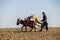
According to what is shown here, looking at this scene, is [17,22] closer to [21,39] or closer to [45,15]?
[45,15]

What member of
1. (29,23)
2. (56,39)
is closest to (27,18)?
Result: (29,23)

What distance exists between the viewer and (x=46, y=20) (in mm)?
23109

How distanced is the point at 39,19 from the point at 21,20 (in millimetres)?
1525

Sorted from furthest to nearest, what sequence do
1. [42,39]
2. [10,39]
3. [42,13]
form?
[42,13] < [42,39] < [10,39]

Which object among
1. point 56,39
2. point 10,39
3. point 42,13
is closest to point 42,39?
point 56,39

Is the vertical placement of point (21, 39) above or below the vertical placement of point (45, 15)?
below

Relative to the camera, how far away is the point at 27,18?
22953mm

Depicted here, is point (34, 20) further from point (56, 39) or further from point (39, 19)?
point (56, 39)

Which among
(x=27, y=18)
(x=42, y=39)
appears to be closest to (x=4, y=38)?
(x=42, y=39)

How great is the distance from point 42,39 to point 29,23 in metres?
7.52

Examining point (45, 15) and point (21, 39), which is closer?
point (21, 39)

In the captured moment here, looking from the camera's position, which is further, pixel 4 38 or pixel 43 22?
pixel 43 22

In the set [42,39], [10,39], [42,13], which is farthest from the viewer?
[42,13]

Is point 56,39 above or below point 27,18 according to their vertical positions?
below
